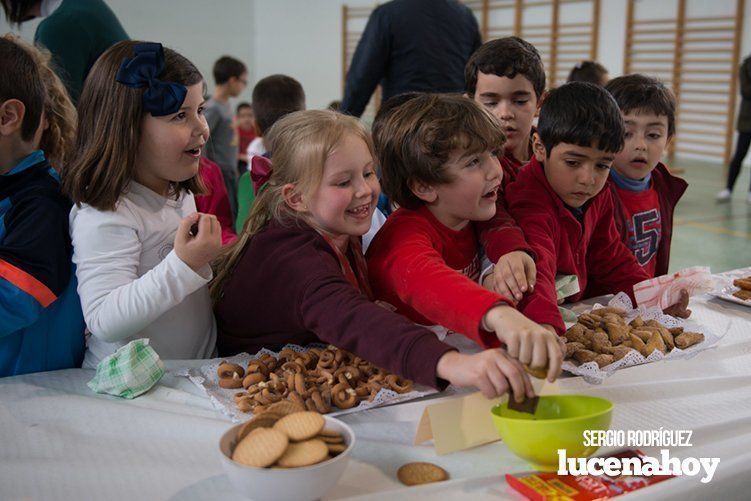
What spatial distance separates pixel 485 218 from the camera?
1560 mm

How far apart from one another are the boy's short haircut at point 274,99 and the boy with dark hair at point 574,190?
1437mm

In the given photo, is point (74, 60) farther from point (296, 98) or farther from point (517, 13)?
point (517, 13)

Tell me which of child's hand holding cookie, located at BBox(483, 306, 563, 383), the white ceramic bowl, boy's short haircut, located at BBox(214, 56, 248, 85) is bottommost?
the white ceramic bowl

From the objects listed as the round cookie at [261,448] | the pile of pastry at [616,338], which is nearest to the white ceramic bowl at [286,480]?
the round cookie at [261,448]

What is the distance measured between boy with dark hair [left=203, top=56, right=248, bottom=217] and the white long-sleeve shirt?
3.25 m

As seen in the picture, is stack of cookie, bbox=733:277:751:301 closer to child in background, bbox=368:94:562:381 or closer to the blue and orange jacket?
child in background, bbox=368:94:562:381

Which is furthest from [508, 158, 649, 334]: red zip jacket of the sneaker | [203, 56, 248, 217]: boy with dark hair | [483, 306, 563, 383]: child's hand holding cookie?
the sneaker

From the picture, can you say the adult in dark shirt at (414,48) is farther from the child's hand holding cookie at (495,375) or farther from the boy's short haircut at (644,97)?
the child's hand holding cookie at (495,375)

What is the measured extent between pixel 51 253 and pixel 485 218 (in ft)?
2.85

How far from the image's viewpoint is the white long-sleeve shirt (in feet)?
4.11

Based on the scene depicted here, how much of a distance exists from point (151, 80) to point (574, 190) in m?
1.00

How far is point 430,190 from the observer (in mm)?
1543

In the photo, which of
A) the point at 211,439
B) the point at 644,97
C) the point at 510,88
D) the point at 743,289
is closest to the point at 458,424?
the point at 211,439

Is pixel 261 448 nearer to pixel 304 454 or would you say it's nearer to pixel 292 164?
pixel 304 454
